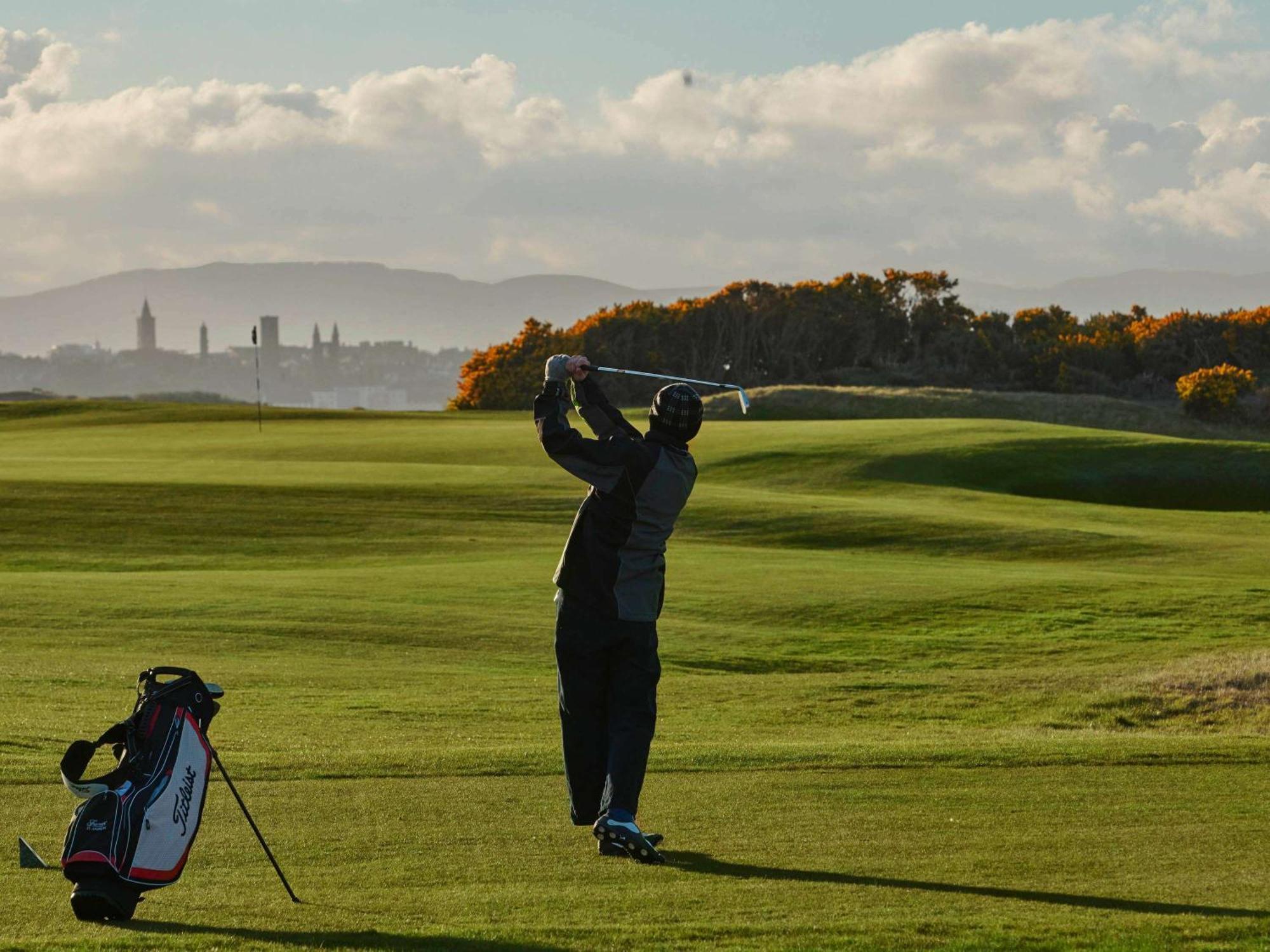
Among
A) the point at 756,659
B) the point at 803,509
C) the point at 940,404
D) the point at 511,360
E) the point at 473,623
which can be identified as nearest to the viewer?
the point at 756,659

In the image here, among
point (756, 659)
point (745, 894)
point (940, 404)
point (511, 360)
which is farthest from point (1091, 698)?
point (511, 360)

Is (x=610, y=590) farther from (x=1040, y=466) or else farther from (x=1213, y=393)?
(x=1213, y=393)

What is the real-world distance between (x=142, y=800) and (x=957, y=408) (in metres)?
71.4

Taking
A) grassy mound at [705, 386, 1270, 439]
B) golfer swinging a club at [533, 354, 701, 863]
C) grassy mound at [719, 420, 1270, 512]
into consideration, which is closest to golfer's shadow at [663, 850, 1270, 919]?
golfer swinging a club at [533, 354, 701, 863]

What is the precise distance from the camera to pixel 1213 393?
7406cm

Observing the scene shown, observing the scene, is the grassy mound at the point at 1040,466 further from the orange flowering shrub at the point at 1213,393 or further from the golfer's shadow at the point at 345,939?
the golfer's shadow at the point at 345,939

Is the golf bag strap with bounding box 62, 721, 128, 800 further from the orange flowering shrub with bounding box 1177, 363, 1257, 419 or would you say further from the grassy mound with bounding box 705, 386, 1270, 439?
the orange flowering shrub with bounding box 1177, 363, 1257, 419

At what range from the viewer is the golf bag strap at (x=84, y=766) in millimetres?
6879

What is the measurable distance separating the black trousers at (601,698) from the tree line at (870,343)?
84.0 meters

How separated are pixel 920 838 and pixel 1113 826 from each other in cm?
114

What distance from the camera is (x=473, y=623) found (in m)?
22.5

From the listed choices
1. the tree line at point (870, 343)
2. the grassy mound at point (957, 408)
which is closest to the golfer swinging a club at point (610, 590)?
the grassy mound at point (957, 408)

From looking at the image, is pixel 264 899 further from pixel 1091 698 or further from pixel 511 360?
pixel 511 360

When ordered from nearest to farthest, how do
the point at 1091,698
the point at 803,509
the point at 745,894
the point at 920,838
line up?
the point at 745,894 → the point at 920,838 → the point at 1091,698 → the point at 803,509
